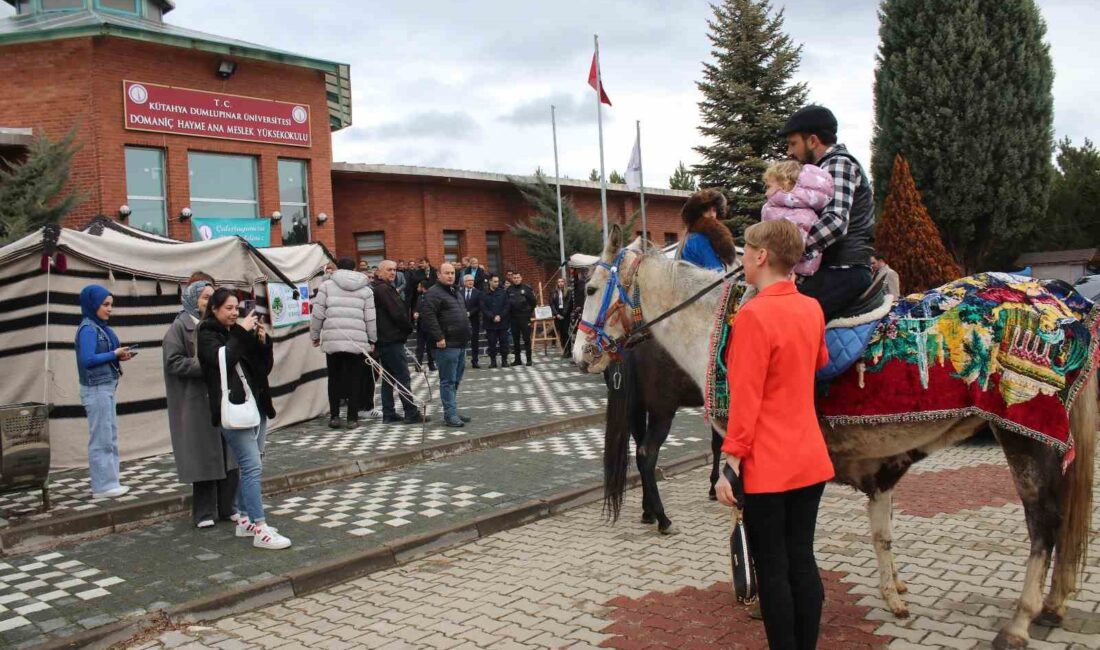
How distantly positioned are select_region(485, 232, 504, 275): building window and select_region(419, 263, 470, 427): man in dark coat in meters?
17.1

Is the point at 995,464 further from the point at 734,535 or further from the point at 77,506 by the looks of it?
the point at 77,506

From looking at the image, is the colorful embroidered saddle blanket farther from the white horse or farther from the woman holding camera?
the woman holding camera

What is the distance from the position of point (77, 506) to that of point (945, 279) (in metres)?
13.0

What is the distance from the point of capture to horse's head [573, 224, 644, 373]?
5.84m

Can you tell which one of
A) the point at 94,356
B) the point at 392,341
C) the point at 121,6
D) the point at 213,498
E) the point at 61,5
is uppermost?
the point at 121,6

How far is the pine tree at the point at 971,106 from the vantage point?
24.1 metres

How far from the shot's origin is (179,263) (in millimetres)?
10234

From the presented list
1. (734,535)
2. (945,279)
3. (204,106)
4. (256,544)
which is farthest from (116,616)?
(204,106)

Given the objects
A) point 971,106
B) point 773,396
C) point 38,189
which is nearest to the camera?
point 773,396

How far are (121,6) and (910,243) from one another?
71.1 feet

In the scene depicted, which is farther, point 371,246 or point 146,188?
point 371,246

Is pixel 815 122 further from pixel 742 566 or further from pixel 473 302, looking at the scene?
pixel 473 302

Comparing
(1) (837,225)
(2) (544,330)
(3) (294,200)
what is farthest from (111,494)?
(2) (544,330)

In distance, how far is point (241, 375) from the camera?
6.19 metres
